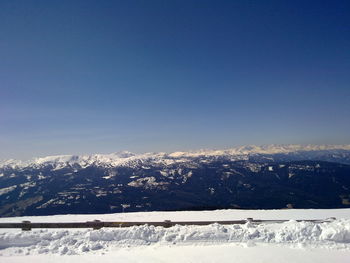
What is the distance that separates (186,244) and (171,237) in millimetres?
888

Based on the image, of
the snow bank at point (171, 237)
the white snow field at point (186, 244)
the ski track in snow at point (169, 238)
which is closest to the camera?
the white snow field at point (186, 244)

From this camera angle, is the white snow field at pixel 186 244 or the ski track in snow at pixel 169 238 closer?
the white snow field at pixel 186 244

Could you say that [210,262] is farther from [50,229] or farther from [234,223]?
[50,229]

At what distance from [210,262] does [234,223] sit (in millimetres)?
5812

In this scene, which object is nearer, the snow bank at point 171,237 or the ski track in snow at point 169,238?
the ski track in snow at point 169,238

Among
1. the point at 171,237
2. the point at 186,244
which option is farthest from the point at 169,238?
the point at 186,244

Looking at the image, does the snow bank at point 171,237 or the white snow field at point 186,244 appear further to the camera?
the snow bank at point 171,237

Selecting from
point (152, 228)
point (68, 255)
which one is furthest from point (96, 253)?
point (152, 228)

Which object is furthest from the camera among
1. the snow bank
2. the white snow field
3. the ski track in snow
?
the snow bank

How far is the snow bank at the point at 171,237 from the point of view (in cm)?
1270

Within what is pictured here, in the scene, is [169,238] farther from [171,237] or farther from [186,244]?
[186,244]

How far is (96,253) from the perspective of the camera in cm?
1195

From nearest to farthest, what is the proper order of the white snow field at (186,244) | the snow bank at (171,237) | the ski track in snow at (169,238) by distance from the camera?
the white snow field at (186,244), the ski track in snow at (169,238), the snow bank at (171,237)

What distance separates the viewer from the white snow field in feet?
37.1
